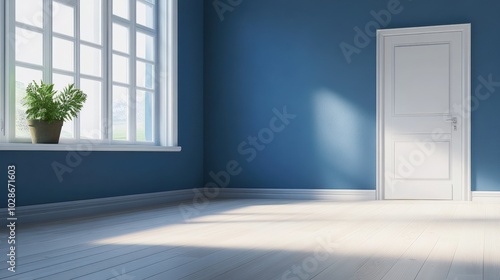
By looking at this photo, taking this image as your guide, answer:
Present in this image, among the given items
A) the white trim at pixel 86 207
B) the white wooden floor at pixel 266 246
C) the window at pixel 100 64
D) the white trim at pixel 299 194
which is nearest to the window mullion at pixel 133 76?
the window at pixel 100 64

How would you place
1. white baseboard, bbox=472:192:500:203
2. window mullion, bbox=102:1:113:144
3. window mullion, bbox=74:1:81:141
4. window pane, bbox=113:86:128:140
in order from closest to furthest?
window mullion, bbox=74:1:81:141
window mullion, bbox=102:1:113:144
window pane, bbox=113:86:128:140
white baseboard, bbox=472:192:500:203

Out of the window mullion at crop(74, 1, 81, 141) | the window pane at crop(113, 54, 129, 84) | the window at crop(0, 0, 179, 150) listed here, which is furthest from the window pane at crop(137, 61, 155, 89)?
the window mullion at crop(74, 1, 81, 141)

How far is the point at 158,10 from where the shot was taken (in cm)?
570

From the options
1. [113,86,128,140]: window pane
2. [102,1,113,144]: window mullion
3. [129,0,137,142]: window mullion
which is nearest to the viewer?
[102,1,113,144]: window mullion

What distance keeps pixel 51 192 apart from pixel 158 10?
93.0 inches

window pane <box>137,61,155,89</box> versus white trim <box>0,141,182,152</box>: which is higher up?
window pane <box>137,61,155,89</box>

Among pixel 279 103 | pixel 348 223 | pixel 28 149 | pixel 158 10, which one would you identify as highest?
pixel 158 10

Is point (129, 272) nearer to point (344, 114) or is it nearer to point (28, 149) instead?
point (28, 149)

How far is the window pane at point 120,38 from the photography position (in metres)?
4.96

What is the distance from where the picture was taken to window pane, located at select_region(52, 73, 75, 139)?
4.25 m

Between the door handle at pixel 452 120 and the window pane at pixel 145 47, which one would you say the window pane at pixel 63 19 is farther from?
the door handle at pixel 452 120

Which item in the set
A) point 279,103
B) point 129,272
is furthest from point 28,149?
point 279,103

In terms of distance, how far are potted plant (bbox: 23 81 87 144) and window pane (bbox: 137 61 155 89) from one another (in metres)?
1.30

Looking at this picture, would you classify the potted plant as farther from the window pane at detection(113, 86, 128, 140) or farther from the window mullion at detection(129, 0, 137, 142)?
the window mullion at detection(129, 0, 137, 142)
